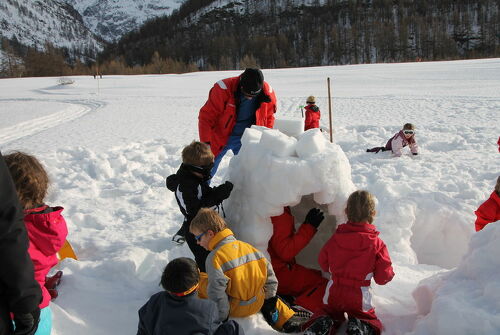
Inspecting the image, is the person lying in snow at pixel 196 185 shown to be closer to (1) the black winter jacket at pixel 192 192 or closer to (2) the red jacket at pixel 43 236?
(1) the black winter jacket at pixel 192 192

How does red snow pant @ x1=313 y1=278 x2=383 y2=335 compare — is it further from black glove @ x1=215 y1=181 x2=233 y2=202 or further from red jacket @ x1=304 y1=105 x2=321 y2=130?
red jacket @ x1=304 y1=105 x2=321 y2=130

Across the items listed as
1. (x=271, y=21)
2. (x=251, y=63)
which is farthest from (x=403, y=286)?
(x=271, y=21)

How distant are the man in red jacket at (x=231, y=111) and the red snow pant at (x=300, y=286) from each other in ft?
5.26

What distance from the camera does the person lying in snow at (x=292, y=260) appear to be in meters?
2.82

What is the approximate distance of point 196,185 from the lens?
9.40 feet

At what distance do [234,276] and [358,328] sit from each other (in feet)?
2.46

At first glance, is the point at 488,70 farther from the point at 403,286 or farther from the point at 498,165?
the point at 403,286

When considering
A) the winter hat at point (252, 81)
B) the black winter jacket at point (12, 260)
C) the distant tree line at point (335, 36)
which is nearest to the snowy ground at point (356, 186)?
the black winter jacket at point (12, 260)

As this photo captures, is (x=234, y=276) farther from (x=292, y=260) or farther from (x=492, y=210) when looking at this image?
(x=492, y=210)

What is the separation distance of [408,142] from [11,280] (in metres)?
6.14

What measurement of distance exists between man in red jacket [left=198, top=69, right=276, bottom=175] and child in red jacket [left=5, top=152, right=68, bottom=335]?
2142 millimetres

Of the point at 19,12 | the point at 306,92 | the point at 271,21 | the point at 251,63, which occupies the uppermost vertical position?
the point at 19,12

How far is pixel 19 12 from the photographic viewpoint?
14512cm

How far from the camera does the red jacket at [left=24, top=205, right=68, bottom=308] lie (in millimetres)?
2006
